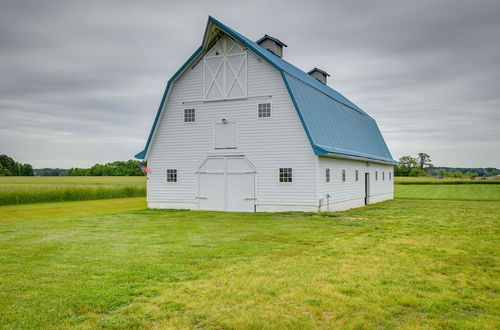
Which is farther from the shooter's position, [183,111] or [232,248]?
[183,111]

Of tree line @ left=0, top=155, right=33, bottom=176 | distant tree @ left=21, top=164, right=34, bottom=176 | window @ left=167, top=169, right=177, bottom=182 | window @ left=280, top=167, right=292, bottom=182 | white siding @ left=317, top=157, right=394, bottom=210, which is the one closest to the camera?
window @ left=280, top=167, right=292, bottom=182

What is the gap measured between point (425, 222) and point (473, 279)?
946 cm

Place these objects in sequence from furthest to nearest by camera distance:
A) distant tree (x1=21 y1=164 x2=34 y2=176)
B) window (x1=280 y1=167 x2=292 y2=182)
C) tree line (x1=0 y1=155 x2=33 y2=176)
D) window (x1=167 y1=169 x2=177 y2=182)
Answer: distant tree (x1=21 y1=164 x2=34 y2=176), tree line (x1=0 y1=155 x2=33 y2=176), window (x1=167 y1=169 x2=177 y2=182), window (x1=280 y1=167 x2=292 y2=182)

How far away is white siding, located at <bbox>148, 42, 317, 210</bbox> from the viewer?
64.1 ft

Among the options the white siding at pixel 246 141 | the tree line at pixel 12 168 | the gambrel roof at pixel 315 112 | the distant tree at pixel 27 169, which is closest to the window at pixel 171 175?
the white siding at pixel 246 141

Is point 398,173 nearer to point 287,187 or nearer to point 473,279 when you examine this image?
point 287,187

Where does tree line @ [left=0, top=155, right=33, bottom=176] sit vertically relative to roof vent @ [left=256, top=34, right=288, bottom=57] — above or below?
below

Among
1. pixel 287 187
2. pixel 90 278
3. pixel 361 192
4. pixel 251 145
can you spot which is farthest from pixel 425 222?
pixel 90 278

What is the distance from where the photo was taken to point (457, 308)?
20.0ft

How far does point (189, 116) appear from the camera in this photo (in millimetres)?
21859

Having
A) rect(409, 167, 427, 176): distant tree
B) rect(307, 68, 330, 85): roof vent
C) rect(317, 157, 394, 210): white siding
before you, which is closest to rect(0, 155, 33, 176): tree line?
rect(307, 68, 330, 85): roof vent

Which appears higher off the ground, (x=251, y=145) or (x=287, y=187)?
(x=251, y=145)

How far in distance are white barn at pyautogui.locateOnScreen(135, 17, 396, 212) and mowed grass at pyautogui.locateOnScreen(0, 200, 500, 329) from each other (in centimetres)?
613

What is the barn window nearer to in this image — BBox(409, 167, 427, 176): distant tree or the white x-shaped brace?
the white x-shaped brace
